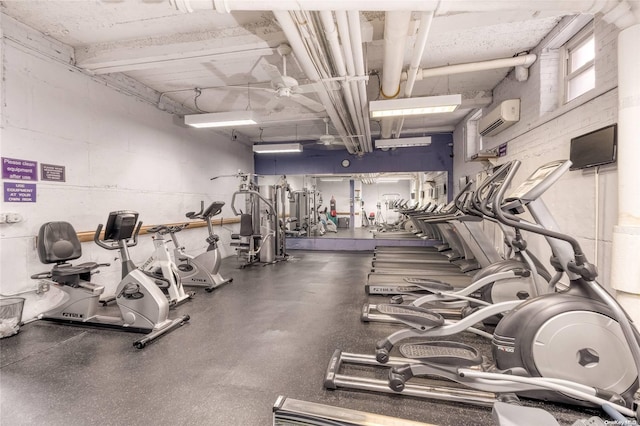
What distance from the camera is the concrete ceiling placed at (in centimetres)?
286

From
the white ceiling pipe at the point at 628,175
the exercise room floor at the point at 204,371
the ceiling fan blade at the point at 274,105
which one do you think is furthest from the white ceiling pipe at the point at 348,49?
the exercise room floor at the point at 204,371

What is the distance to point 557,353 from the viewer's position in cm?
177

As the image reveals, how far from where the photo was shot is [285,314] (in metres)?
3.44

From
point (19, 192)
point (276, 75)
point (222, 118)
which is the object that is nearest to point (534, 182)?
point (276, 75)

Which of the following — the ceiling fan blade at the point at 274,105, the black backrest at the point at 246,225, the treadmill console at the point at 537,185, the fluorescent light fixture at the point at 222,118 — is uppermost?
the ceiling fan blade at the point at 274,105

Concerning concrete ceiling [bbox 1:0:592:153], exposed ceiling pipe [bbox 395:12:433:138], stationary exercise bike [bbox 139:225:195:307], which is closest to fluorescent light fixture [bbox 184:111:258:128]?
concrete ceiling [bbox 1:0:592:153]

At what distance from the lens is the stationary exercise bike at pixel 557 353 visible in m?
1.70

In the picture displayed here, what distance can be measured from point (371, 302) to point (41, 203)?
13.7 feet

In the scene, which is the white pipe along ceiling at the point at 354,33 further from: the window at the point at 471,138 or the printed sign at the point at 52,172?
the window at the point at 471,138

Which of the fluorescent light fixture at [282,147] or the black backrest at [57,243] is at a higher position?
the fluorescent light fixture at [282,147]

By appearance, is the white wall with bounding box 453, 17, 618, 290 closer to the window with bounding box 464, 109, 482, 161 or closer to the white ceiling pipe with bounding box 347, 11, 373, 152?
the window with bounding box 464, 109, 482, 161

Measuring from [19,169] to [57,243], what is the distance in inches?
35.8

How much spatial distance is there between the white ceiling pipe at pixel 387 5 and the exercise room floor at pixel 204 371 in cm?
264

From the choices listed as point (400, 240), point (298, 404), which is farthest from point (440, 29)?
point (400, 240)
